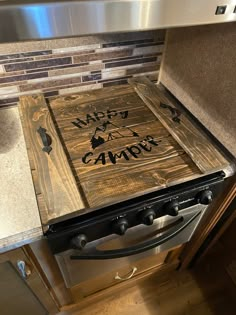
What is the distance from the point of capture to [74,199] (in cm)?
56

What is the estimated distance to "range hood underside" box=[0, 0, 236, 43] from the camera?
33 cm

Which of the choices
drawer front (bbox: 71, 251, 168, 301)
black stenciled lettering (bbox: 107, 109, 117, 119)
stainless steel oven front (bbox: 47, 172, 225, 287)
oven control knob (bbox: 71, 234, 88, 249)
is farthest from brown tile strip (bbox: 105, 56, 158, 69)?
drawer front (bbox: 71, 251, 168, 301)

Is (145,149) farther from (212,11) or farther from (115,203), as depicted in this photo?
(212,11)

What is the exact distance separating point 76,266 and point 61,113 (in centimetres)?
50

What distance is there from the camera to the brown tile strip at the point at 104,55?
0.85 meters

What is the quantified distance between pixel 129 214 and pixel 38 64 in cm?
60

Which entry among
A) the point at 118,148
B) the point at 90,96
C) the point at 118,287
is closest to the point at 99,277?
the point at 118,287

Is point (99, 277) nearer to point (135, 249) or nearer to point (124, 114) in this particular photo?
point (135, 249)

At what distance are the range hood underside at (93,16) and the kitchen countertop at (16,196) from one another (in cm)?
38

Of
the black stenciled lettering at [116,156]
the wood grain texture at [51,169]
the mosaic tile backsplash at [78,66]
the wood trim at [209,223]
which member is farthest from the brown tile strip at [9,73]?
the wood trim at [209,223]

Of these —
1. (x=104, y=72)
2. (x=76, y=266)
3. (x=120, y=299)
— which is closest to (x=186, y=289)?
(x=120, y=299)

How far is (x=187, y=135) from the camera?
747 millimetres

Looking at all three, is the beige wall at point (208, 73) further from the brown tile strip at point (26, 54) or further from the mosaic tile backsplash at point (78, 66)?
the brown tile strip at point (26, 54)

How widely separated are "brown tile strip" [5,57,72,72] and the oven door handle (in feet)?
2.07
